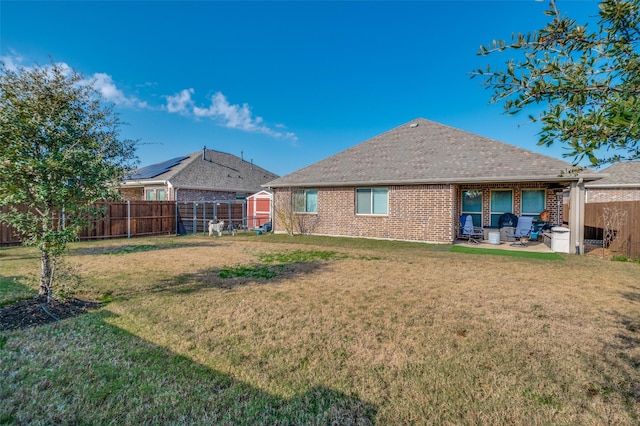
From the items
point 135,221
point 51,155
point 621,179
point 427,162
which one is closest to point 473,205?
point 427,162

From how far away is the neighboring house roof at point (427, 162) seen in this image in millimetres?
11922

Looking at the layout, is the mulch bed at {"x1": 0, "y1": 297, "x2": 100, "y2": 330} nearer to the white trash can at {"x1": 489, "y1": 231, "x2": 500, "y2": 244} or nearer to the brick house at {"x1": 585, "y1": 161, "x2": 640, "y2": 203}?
the white trash can at {"x1": 489, "y1": 231, "x2": 500, "y2": 244}

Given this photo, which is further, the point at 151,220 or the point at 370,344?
the point at 151,220

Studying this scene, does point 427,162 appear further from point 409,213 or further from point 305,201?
point 305,201

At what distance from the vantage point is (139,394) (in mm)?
2656

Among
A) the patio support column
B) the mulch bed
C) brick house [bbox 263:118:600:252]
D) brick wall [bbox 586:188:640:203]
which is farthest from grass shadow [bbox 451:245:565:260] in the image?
brick wall [bbox 586:188:640:203]

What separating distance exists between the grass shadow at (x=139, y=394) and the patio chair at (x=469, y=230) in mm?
12393

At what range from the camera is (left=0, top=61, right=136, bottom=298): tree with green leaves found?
14.4 ft

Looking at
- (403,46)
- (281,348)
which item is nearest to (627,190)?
(403,46)

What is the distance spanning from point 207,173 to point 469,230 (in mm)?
18439

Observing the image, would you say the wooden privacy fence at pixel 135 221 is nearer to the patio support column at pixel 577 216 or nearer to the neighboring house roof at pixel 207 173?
the neighboring house roof at pixel 207 173

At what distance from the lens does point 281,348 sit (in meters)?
3.58

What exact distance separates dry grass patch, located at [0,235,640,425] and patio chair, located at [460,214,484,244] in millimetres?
5853

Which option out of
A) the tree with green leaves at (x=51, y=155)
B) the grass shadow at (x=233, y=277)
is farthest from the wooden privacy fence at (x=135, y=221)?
the tree with green leaves at (x=51, y=155)
